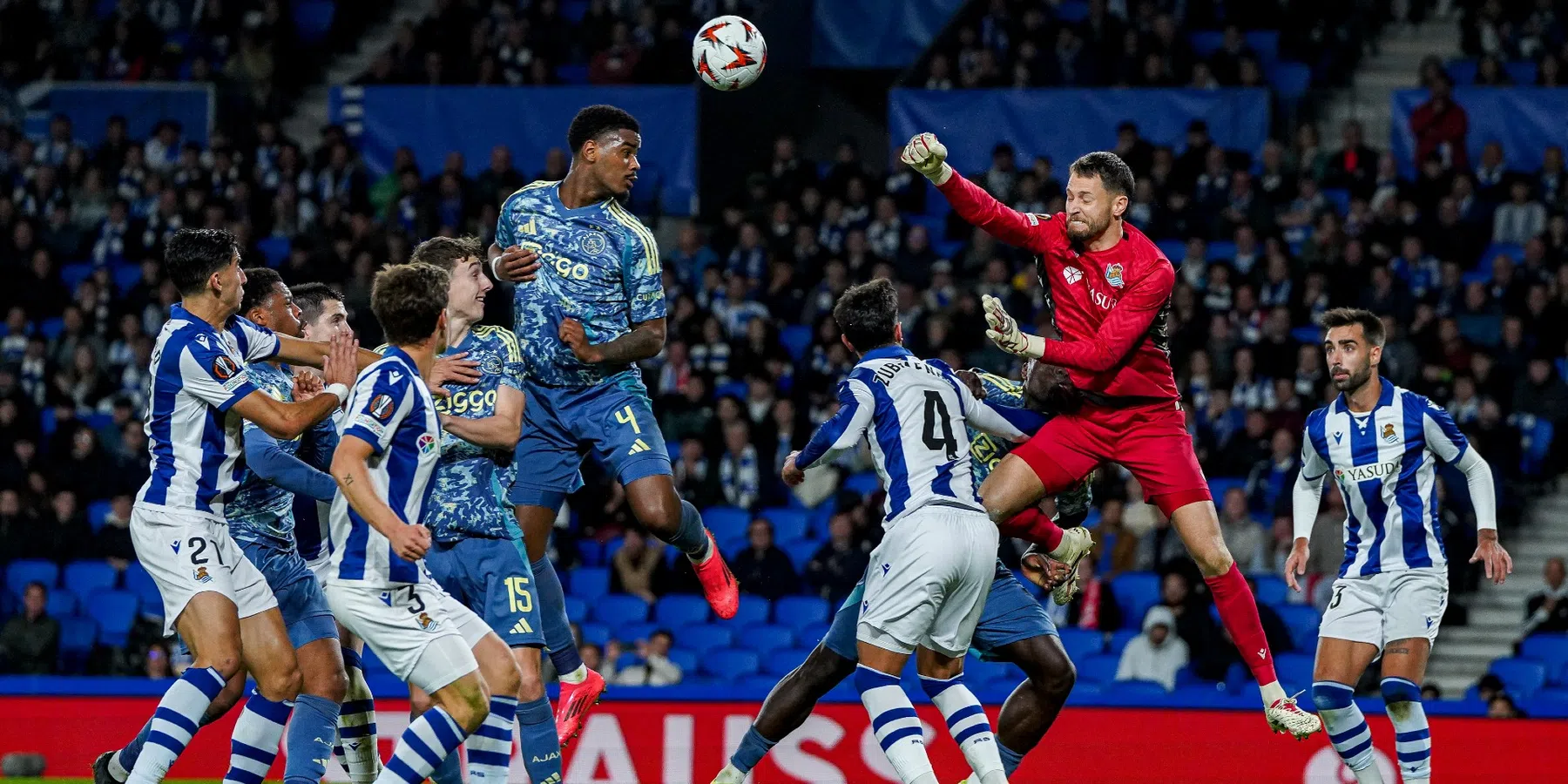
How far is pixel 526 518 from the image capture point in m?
8.32

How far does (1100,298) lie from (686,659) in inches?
249

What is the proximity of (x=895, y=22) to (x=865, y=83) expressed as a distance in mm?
837

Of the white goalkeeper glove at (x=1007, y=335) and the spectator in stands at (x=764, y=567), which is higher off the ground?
the white goalkeeper glove at (x=1007, y=335)

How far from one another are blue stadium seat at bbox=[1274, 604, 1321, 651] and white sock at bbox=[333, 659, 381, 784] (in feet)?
23.8

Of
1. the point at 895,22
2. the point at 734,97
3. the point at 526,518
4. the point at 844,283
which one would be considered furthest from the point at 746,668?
the point at 895,22

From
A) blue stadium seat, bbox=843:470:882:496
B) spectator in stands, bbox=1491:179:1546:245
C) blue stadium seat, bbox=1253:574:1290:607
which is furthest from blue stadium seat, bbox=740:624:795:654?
spectator in stands, bbox=1491:179:1546:245

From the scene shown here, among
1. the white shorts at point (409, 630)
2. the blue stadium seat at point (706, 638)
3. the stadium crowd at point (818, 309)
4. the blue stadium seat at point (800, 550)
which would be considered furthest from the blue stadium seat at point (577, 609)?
the white shorts at point (409, 630)

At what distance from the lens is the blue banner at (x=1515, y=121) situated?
57.5 feet

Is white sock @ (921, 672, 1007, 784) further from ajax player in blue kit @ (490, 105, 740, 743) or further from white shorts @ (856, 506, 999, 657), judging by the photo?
ajax player in blue kit @ (490, 105, 740, 743)

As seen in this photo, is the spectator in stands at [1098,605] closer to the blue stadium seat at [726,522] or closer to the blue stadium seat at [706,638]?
the blue stadium seat at [706,638]

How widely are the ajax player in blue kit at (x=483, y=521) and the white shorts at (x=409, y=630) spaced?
83 centimetres

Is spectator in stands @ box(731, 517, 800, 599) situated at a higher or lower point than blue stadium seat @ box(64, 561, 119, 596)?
higher

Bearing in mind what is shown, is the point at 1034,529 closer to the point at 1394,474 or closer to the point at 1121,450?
the point at 1121,450

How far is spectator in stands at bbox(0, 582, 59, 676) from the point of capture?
554 inches
